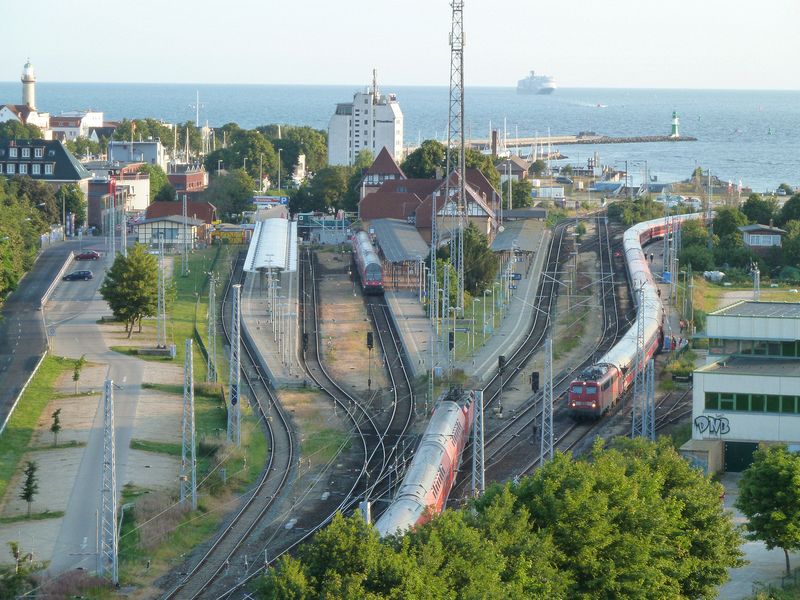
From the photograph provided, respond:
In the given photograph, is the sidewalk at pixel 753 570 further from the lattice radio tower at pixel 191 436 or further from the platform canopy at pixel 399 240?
the platform canopy at pixel 399 240

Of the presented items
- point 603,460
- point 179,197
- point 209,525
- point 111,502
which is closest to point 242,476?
point 209,525

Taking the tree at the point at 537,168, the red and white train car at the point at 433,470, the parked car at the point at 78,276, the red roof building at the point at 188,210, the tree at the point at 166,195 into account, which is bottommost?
the red and white train car at the point at 433,470

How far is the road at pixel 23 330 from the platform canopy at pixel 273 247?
8664 mm

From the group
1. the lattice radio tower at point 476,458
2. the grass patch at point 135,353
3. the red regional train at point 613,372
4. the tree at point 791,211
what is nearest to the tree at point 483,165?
the tree at point 791,211

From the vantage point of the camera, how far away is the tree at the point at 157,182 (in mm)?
88812

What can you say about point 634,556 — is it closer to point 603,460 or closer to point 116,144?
point 603,460

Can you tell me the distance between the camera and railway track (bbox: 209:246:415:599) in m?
28.2

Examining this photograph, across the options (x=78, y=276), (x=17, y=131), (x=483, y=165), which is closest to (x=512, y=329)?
(x=78, y=276)

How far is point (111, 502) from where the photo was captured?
25.0 metres

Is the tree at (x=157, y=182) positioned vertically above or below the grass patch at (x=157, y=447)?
above

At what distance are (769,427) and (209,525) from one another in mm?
13492

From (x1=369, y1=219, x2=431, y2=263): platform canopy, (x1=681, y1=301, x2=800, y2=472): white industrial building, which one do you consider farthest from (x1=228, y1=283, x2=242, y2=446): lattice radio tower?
(x1=369, y1=219, x2=431, y2=263): platform canopy

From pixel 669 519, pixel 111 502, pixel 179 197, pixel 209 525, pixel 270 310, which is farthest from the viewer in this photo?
pixel 179 197

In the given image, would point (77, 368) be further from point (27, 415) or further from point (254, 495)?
point (254, 495)
